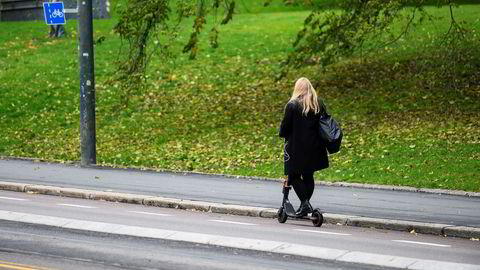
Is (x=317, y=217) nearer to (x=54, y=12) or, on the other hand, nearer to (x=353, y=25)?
(x=54, y=12)

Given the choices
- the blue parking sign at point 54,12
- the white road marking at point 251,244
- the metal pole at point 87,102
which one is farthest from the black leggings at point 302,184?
the blue parking sign at point 54,12

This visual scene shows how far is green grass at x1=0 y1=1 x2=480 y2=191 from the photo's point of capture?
61.7ft

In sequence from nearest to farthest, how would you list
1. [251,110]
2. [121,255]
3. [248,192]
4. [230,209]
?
[121,255] → [230,209] → [248,192] → [251,110]

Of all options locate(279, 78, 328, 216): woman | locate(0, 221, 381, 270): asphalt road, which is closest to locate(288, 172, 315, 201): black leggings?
locate(279, 78, 328, 216): woman

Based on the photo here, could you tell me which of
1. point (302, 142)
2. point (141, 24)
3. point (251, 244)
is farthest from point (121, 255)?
point (141, 24)

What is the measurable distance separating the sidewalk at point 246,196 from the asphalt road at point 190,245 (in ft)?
0.77

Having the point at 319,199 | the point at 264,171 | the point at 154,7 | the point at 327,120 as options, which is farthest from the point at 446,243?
the point at 154,7

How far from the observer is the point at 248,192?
15.6m

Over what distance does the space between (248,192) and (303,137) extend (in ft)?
10.4

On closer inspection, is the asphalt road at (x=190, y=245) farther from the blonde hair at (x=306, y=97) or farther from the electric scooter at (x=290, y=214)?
the blonde hair at (x=306, y=97)

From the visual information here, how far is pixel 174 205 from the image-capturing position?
14.4 m

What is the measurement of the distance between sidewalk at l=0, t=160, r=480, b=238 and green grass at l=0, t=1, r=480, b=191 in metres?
1.22

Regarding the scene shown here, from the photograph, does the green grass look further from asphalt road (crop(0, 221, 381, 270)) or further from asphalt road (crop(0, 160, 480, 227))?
asphalt road (crop(0, 221, 381, 270))

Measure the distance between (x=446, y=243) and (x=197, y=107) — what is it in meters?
14.3
